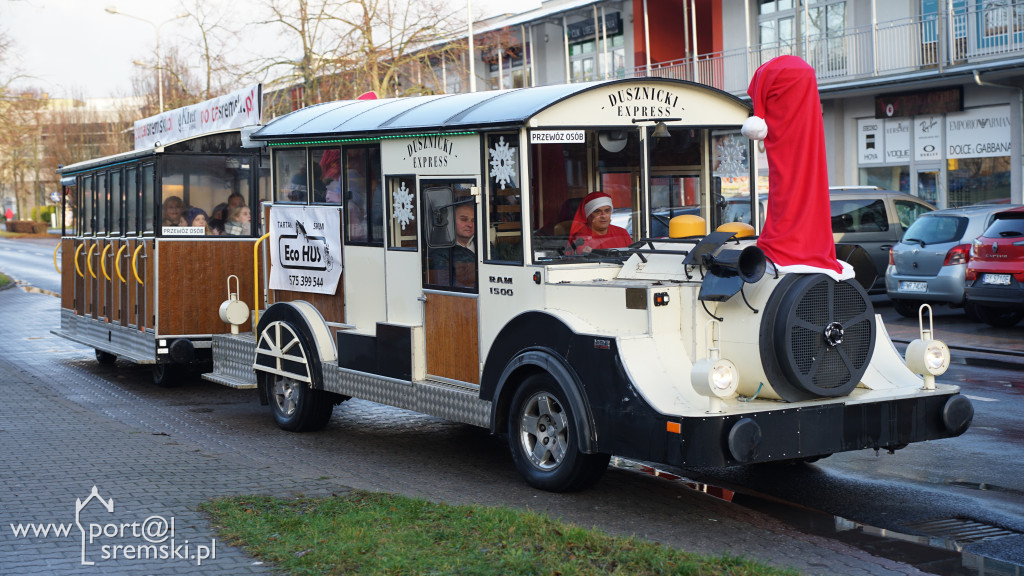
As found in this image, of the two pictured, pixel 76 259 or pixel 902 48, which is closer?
pixel 76 259

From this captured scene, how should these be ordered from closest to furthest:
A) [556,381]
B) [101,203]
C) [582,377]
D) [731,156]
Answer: [582,377] < [556,381] < [731,156] < [101,203]

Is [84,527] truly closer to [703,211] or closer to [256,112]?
[703,211]

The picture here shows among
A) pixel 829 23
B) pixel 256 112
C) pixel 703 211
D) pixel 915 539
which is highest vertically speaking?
pixel 829 23

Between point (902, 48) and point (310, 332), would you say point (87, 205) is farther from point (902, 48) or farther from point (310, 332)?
point (902, 48)

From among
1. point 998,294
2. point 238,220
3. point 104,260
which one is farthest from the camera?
point 998,294

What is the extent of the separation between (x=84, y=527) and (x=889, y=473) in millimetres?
5234

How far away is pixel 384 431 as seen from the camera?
33.7 feet

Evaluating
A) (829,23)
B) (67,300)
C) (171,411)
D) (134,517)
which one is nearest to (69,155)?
(829,23)

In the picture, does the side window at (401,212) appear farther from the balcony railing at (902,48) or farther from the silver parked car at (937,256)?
the balcony railing at (902,48)

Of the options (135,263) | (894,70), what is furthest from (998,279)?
(894,70)

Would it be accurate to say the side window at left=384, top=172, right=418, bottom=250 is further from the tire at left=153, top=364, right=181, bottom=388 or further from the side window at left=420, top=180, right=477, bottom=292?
the tire at left=153, top=364, right=181, bottom=388

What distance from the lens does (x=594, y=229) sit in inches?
315

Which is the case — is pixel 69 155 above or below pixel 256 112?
above

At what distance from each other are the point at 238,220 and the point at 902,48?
61.0ft
